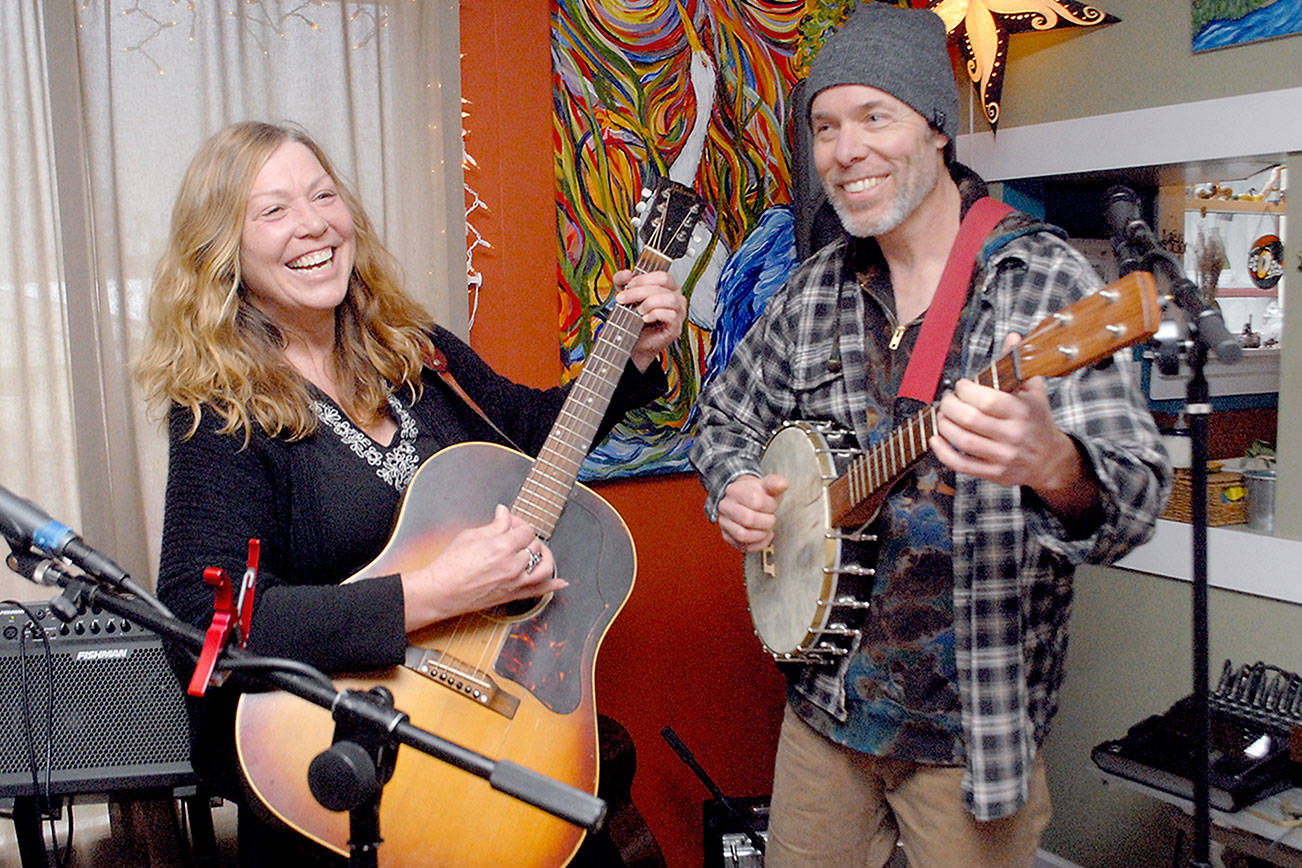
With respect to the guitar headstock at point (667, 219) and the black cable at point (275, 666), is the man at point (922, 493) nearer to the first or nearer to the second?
the guitar headstock at point (667, 219)

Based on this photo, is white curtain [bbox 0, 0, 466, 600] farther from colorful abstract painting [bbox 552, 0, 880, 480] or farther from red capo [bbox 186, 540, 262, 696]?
red capo [bbox 186, 540, 262, 696]

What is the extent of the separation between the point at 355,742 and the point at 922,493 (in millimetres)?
937

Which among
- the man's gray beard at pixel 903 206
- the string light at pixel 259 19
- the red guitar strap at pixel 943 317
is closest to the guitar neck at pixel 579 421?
the man's gray beard at pixel 903 206

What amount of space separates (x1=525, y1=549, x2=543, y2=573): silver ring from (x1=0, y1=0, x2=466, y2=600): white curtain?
0.98m

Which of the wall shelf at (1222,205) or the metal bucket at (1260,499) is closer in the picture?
the metal bucket at (1260,499)

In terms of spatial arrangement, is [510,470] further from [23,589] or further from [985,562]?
[23,589]

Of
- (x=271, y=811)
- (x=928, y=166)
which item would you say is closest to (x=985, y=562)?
(x=928, y=166)

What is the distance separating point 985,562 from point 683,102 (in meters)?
1.76

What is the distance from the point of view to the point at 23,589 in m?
2.09

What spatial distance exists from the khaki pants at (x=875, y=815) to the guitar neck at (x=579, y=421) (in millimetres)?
556

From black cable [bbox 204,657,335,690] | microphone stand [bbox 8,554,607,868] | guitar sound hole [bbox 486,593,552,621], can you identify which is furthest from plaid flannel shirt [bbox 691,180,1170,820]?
black cable [bbox 204,657,335,690]

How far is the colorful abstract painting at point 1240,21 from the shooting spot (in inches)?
87.7

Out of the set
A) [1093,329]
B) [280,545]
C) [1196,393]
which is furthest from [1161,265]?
[280,545]

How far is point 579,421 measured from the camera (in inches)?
67.2
